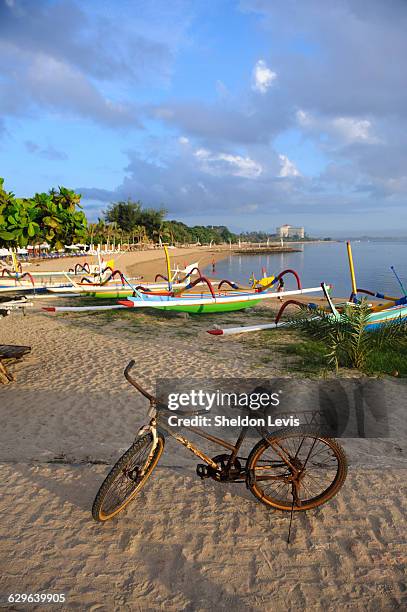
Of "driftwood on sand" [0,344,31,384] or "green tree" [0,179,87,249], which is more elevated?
"green tree" [0,179,87,249]

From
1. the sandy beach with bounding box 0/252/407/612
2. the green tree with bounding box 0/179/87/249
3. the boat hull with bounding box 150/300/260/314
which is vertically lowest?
the sandy beach with bounding box 0/252/407/612

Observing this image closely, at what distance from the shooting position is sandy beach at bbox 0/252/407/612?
2.70 m

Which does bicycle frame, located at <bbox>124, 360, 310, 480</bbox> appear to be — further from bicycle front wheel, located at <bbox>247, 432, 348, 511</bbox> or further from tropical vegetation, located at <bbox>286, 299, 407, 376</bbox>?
tropical vegetation, located at <bbox>286, 299, 407, 376</bbox>

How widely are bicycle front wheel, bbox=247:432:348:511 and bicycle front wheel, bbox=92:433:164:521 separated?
0.90m

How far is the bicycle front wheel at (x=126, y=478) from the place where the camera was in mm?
3193

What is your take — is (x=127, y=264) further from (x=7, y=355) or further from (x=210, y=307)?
(x=7, y=355)

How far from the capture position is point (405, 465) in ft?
14.2

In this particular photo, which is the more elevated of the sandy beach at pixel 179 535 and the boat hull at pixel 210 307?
the boat hull at pixel 210 307

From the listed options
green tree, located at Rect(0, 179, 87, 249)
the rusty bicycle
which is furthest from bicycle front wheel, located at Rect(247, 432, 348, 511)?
green tree, located at Rect(0, 179, 87, 249)

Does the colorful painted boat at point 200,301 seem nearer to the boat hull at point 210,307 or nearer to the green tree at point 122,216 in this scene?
the boat hull at point 210,307

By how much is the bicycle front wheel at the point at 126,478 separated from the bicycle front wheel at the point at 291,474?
904mm

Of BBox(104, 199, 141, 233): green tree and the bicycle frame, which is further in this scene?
BBox(104, 199, 141, 233): green tree

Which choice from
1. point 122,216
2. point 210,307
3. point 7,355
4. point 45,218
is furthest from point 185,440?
point 122,216

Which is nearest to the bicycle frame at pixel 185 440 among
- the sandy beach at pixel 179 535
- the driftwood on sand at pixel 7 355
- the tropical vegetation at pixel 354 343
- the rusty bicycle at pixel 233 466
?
the rusty bicycle at pixel 233 466
